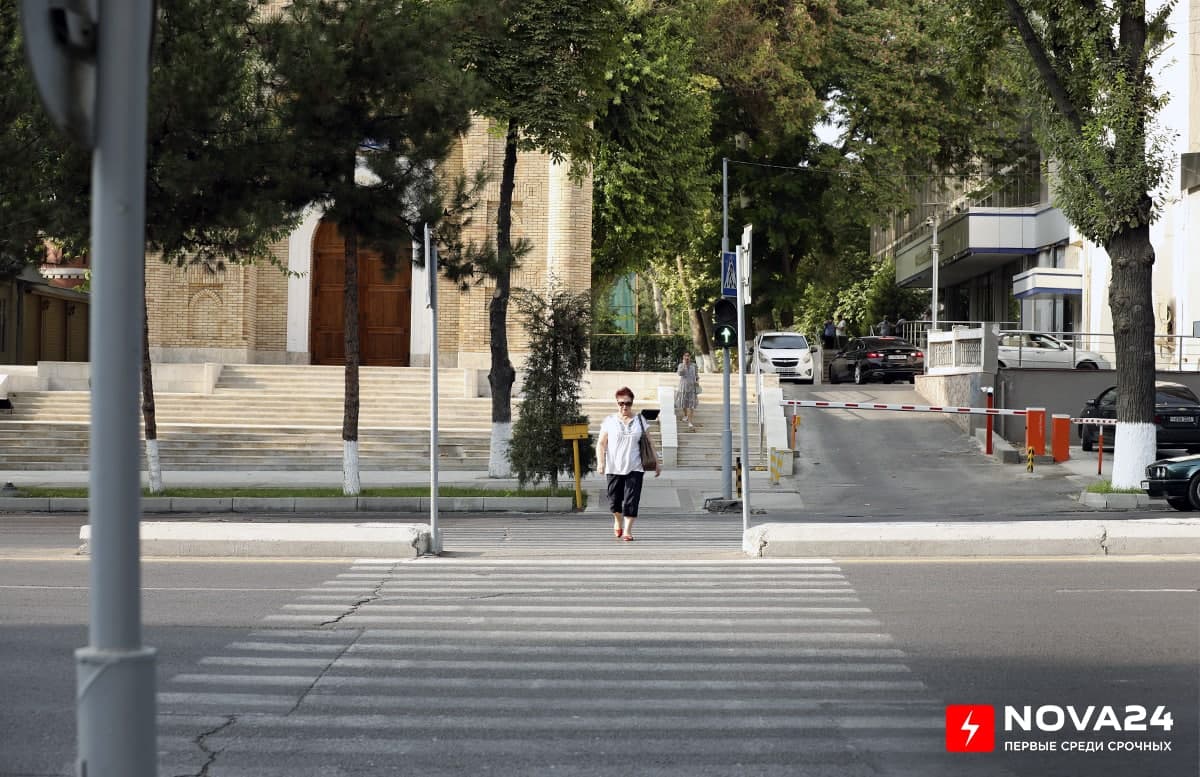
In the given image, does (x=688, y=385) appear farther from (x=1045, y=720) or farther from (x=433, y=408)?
(x=1045, y=720)

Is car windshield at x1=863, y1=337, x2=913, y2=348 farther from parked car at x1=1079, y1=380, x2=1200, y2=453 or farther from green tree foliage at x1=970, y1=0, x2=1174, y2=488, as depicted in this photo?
green tree foliage at x1=970, y1=0, x2=1174, y2=488

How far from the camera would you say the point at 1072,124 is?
2206 centimetres

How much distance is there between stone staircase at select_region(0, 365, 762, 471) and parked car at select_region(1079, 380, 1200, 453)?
7.43m

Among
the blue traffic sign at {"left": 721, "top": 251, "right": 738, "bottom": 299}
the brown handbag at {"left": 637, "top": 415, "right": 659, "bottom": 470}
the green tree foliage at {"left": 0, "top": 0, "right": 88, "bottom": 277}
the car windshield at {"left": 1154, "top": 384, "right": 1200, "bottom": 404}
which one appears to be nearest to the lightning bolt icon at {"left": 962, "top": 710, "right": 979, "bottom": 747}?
the brown handbag at {"left": 637, "top": 415, "right": 659, "bottom": 470}

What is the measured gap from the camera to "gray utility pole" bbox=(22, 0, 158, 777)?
11.1ft

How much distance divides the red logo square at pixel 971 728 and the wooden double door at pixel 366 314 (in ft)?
109

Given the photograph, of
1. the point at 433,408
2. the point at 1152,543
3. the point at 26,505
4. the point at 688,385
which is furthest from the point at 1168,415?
the point at 26,505

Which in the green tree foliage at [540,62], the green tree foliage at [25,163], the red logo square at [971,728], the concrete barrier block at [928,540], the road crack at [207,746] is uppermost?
the green tree foliage at [540,62]

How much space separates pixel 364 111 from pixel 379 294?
18.0m

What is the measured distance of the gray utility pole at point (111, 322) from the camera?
3387 mm

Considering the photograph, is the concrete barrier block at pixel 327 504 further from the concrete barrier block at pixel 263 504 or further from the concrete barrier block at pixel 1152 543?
the concrete barrier block at pixel 1152 543

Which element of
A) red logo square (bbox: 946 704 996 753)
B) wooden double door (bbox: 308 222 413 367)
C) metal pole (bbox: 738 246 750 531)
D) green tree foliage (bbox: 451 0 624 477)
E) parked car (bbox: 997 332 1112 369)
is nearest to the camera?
red logo square (bbox: 946 704 996 753)

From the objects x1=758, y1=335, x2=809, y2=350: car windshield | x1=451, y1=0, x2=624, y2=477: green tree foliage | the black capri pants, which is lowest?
the black capri pants

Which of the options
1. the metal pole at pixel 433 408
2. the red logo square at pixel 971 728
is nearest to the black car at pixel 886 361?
the metal pole at pixel 433 408
